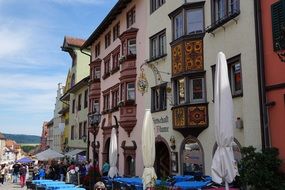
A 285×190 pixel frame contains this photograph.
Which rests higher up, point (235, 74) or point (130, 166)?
point (235, 74)

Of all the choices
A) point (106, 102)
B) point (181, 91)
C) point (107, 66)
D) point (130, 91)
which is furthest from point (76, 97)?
point (181, 91)

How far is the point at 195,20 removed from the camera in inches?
711

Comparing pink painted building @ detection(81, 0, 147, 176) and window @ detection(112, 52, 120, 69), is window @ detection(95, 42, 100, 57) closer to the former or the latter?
pink painted building @ detection(81, 0, 147, 176)

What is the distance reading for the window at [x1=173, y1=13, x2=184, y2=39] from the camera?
1881cm

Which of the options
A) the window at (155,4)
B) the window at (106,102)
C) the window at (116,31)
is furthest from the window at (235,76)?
the window at (106,102)

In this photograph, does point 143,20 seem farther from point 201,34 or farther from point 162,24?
point 201,34

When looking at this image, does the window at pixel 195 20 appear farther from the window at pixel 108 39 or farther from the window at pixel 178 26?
the window at pixel 108 39

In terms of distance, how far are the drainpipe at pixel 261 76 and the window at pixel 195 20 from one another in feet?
13.7

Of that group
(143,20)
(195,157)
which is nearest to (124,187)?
(195,157)

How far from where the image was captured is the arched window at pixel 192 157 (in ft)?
56.5

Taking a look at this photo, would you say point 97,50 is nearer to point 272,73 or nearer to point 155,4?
point 155,4

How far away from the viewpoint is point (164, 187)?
1200cm

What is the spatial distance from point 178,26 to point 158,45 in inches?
110

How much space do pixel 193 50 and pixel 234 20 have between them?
2.97 meters
